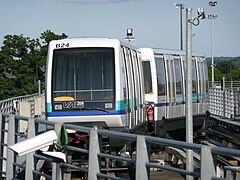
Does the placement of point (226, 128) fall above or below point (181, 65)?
below

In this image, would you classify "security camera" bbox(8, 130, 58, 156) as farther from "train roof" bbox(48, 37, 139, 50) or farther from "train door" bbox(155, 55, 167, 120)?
"train door" bbox(155, 55, 167, 120)

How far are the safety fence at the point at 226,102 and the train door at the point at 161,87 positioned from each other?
1147cm

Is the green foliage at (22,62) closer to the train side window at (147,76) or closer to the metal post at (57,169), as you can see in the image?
the train side window at (147,76)

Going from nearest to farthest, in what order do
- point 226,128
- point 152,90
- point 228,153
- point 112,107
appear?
point 228,153
point 112,107
point 152,90
point 226,128

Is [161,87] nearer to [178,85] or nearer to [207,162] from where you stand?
[178,85]

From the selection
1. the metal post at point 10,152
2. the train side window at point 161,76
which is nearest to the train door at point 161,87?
the train side window at point 161,76

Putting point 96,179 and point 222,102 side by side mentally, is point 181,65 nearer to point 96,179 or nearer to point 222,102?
point 222,102

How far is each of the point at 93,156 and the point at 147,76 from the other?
14.3 meters

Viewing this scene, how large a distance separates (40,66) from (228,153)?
5274cm

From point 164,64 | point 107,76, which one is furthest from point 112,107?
point 164,64

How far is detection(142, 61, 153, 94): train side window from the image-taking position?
2309cm

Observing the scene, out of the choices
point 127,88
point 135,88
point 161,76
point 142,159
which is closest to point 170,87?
point 161,76

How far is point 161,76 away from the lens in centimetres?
2356

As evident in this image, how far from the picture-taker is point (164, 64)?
23984 millimetres
